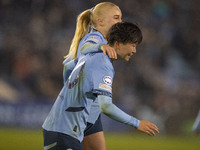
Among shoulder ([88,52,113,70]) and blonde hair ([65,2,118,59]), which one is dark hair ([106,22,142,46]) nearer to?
shoulder ([88,52,113,70])

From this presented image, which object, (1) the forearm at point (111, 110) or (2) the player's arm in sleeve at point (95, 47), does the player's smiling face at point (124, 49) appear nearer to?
(2) the player's arm in sleeve at point (95, 47)

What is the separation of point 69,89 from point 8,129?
255 inches

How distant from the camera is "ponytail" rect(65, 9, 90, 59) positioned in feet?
12.6

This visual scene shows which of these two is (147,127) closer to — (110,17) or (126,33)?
(126,33)

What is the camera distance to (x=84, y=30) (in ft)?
13.4

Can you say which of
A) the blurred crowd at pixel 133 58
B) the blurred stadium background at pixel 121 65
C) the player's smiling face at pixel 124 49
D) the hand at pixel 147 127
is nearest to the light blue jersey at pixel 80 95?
the player's smiling face at pixel 124 49

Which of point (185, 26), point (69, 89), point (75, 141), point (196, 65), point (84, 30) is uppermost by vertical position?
point (185, 26)

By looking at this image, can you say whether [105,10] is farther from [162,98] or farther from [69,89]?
[162,98]

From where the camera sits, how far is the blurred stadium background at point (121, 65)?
9.41 metres

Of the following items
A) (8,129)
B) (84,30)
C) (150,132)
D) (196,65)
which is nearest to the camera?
(150,132)

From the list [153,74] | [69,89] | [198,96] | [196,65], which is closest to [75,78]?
[69,89]

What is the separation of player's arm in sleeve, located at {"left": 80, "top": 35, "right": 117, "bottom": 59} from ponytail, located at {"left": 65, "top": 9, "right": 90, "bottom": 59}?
0.22 m

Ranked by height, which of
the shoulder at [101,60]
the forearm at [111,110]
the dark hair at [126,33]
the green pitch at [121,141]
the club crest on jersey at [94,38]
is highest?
the club crest on jersey at [94,38]

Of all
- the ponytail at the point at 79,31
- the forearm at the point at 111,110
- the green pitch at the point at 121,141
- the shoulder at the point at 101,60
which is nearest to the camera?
the forearm at the point at 111,110
